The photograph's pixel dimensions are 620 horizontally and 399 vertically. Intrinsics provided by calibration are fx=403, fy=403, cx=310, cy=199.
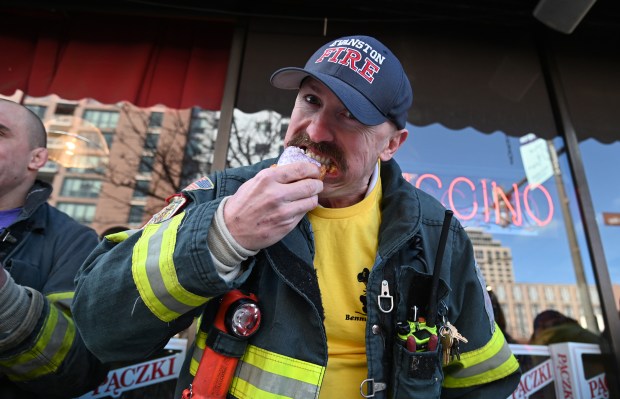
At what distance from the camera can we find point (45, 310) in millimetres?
1599

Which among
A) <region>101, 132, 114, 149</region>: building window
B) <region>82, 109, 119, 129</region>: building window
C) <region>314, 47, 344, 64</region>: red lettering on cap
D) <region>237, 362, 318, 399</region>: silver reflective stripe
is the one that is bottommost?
<region>237, 362, 318, 399</region>: silver reflective stripe

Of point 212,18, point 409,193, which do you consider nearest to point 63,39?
point 212,18

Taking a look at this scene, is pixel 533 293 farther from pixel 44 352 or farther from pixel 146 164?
pixel 146 164

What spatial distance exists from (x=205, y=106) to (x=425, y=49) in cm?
202

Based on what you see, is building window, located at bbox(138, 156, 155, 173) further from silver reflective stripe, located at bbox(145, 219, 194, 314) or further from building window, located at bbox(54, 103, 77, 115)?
silver reflective stripe, located at bbox(145, 219, 194, 314)

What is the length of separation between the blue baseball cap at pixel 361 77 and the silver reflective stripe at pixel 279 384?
2.75 ft

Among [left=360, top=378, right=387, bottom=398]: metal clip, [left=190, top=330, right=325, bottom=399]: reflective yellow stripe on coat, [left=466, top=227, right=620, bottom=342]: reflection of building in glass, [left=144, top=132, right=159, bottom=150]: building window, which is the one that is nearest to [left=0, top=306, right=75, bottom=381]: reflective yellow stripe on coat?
[left=190, top=330, right=325, bottom=399]: reflective yellow stripe on coat

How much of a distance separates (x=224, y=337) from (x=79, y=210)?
2608mm

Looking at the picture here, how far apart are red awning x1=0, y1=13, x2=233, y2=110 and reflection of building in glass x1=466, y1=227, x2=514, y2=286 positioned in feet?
7.84

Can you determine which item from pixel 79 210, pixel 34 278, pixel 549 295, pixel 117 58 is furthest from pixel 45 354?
pixel 549 295

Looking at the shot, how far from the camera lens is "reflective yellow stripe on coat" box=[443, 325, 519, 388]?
145cm

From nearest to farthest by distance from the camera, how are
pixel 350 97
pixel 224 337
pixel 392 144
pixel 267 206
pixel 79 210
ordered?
pixel 267 206, pixel 224 337, pixel 350 97, pixel 392 144, pixel 79 210

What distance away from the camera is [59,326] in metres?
1.62

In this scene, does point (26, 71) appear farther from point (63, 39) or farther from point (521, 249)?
point (521, 249)
